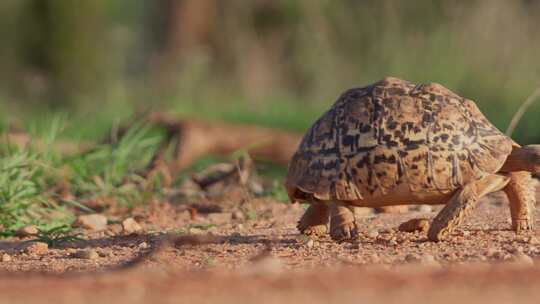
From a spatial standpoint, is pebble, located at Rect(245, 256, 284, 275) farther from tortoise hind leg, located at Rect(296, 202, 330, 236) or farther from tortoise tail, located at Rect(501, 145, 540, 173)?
tortoise tail, located at Rect(501, 145, 540, 173)

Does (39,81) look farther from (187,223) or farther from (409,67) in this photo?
(187,223)

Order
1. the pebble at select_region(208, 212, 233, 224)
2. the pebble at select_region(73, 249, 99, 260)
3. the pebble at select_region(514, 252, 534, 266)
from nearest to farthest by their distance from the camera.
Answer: the pebble at select_region(514, 252, 534, 266) < the pebble at select_region(73, 249, 99, 260) < the pebble at select_region(208, 212, 233, 224)

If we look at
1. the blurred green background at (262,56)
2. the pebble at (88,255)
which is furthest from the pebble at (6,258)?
the blurred green background at (262,56)

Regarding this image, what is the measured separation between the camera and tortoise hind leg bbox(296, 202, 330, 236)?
427cm

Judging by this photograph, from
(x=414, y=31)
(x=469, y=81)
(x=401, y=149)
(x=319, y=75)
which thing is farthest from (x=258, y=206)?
(x=319, y=75)

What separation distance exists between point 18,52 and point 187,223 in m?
11.1

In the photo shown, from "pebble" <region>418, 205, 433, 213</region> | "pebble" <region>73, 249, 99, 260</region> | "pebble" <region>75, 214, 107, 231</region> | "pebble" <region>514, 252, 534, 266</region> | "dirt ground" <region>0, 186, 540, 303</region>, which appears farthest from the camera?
"pebble" <region>418, 205, 433, 213</region>

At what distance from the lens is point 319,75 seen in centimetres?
1216

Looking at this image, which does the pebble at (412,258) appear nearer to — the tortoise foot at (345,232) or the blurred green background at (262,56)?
the tortoise foot at (345,232)

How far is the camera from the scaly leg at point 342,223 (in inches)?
158

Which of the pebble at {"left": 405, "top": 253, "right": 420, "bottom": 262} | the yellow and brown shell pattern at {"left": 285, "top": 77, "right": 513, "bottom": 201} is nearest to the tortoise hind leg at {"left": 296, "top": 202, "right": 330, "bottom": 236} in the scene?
the yellow and brown shell pattern at {"left": 285, "top": 77, "right": 513, "bottom": 201}

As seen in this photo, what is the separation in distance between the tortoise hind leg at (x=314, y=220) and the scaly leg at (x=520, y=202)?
82cm

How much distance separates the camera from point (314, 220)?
14.0 feet

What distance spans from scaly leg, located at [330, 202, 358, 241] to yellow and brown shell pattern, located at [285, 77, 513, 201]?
0.08 meters
